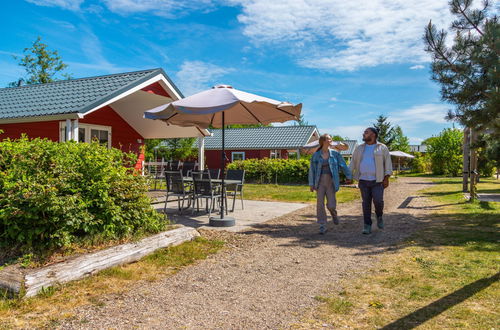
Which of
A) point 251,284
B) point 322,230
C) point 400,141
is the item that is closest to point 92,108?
point 322,230

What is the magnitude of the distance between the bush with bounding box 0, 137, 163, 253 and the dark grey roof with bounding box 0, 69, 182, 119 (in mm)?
5431

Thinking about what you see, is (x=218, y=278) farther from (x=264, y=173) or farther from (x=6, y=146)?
(x=264, y=173)

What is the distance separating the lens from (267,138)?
1238 inches

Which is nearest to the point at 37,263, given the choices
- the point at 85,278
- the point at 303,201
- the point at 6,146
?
the point at 85,278

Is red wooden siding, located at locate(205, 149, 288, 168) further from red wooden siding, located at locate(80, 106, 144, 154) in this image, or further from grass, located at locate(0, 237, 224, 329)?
grass, located at locate(0, 237, 224, 329)

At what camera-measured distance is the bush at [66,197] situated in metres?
3.83

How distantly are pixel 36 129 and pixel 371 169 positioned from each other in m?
10.9

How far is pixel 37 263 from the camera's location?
360 centimetres

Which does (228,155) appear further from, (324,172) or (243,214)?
(324,172)

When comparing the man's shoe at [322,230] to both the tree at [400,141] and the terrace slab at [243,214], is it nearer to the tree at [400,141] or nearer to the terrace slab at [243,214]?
the terrace slab at [243,214]

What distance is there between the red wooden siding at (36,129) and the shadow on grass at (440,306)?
11.9 m

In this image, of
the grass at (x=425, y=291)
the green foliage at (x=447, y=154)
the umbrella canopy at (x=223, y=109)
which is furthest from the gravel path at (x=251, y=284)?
the green foliage at (x=447, y=154)

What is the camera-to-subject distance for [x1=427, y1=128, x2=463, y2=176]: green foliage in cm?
3244

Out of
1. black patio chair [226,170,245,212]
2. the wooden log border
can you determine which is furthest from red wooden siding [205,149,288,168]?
the wooden log border
